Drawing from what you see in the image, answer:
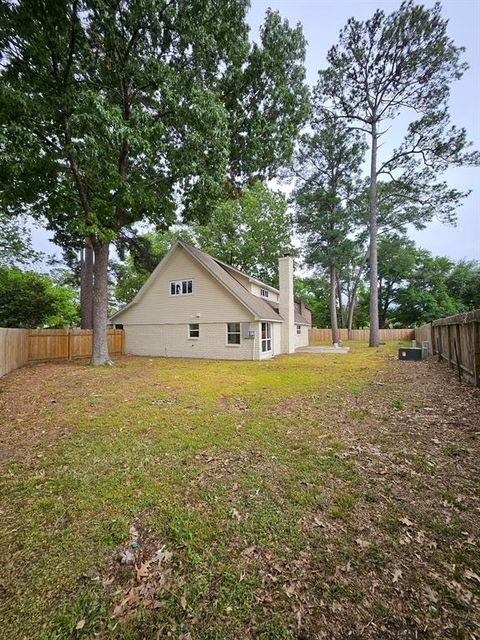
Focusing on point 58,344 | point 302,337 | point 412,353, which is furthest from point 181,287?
point 302,337

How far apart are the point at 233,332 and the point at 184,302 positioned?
3510 millimetres

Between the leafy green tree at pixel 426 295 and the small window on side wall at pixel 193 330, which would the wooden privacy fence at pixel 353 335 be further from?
the small window on side wall at pixel 193 330

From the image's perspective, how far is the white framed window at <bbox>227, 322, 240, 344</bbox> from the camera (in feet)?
47.9

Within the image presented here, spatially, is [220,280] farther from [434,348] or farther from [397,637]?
[397,637]

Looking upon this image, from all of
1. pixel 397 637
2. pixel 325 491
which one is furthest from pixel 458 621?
pixel 325 491

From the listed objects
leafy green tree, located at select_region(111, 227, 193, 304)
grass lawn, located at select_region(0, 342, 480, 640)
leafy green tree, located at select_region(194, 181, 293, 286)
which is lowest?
grass lawn, located at select_region(0, 342, 480, 640)

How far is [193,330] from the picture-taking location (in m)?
15.7

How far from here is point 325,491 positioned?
3051 millimetres

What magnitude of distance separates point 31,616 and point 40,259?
2280cm

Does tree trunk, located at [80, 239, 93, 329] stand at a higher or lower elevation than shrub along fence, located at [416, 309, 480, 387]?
higher

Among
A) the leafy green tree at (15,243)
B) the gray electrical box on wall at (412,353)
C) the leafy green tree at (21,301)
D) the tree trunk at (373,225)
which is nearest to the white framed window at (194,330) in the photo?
the leafy green tree at (21,301)

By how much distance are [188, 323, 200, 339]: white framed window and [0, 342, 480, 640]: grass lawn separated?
33.4ft

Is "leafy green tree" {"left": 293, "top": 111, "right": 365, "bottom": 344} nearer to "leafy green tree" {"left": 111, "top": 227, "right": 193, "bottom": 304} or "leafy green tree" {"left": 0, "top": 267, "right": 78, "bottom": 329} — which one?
"leafy green tree" {"left": 111, "top": 227, "right": 193, "bottom": 304}

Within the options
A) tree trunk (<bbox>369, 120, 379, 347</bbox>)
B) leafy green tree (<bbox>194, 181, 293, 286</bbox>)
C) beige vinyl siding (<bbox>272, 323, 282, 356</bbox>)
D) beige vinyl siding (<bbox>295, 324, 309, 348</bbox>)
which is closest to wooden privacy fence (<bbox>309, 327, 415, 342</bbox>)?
beige vinyl siding (<bbox>295, 324, 309, 348</bbox>)
